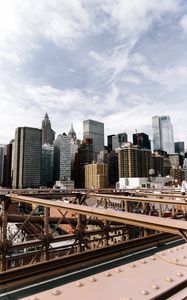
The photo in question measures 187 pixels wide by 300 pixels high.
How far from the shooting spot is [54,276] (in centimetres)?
420

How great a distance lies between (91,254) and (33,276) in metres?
1.43

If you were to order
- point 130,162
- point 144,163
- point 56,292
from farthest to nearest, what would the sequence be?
1. point 144,163
2. point 130,162
3. point 56,292

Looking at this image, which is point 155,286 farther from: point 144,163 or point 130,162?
point 144,163

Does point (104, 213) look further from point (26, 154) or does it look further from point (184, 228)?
point (26, 154)

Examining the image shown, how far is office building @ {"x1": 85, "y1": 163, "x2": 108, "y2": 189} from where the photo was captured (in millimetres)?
184500

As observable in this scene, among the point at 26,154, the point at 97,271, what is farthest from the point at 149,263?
the point at 26,154

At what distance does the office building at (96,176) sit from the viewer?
605 ft

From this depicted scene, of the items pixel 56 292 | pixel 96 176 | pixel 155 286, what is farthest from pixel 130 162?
pixel 56 292

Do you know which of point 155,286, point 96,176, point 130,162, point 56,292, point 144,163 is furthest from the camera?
point 96,176

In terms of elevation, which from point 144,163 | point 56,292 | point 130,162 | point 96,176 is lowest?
point 56,292

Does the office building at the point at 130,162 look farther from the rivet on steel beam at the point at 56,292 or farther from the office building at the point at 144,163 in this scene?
the rivet on steel beam at the point at 56,292

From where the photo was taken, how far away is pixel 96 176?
187500 mm

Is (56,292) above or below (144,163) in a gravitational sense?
below

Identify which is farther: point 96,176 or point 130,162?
point 96,176
